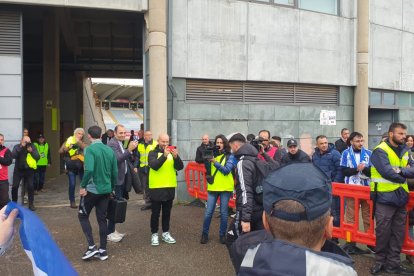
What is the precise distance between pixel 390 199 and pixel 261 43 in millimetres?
7079

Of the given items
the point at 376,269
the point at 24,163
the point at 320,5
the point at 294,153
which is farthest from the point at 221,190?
the point at 320,5

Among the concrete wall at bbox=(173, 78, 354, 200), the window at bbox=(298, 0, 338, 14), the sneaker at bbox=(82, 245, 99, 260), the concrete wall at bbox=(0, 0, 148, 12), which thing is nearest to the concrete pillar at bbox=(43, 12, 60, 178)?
the concrete wall at bbox=(0, 0, 148, 12)

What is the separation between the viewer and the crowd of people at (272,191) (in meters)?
1.53

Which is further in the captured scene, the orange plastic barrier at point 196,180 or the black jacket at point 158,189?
the orange plastic barrier at point 196,180

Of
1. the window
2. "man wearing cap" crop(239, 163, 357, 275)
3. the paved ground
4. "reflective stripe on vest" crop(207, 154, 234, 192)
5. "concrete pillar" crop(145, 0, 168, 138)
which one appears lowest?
the paved ground

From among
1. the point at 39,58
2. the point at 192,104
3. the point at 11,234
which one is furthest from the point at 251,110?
the point at 39,58

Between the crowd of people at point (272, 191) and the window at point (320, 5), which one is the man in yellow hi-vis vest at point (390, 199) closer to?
the crowd of people at point (272, 191)

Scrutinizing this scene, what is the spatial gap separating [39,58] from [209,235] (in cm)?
1511

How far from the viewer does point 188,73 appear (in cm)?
1054

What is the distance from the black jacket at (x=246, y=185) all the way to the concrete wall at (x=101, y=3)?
644cm

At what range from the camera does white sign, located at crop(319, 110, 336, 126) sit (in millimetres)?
11891

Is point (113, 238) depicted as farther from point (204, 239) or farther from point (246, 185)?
point (246, 185)

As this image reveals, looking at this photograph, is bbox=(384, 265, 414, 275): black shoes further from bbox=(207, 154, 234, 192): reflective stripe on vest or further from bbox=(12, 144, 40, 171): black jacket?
bbox=(12, 144, 40, 171): black jacket

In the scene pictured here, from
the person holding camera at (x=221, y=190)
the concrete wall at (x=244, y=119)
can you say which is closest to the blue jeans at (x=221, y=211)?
the person holding camera at (x=221, y=190)
